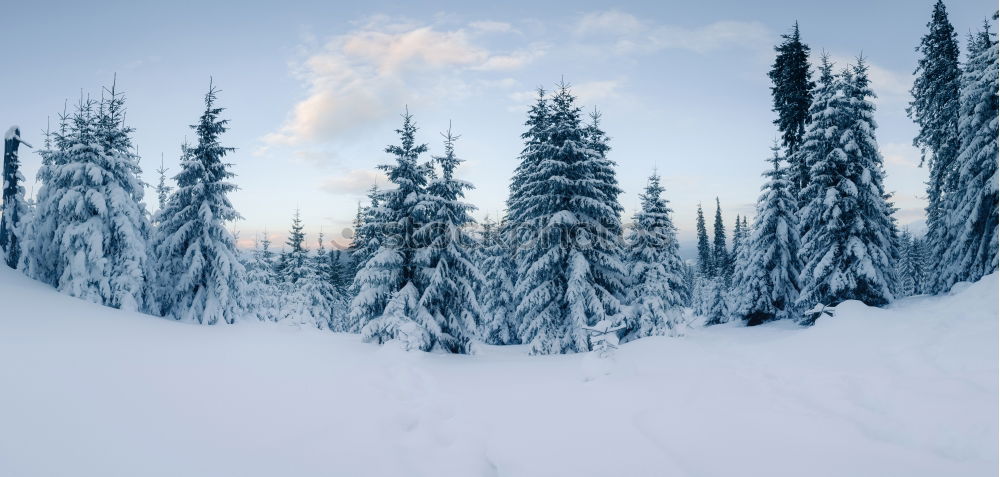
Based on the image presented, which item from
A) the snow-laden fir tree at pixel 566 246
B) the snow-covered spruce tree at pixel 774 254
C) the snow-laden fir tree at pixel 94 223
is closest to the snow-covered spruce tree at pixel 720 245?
the snow-covered spruce tree at pixel 774 254

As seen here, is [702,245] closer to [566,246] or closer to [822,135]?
[822,135]

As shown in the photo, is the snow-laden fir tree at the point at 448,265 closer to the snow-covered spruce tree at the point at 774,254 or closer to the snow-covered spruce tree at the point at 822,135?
the snow-covered spruce tree at the point at 822,135

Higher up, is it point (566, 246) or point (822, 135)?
point (822, 135)

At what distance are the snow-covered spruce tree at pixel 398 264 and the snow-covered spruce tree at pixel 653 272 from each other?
416 inches

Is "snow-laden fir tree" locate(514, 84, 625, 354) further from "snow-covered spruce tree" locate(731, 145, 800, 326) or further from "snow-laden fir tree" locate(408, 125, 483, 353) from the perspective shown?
"snow-covered spruce tree" locate(731, 145, 800, 326)

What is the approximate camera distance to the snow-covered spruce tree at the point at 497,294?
1234 inches

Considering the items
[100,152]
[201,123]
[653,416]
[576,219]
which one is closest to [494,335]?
[576,219]

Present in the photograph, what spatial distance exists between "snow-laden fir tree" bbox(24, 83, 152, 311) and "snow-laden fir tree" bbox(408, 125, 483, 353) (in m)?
14.0

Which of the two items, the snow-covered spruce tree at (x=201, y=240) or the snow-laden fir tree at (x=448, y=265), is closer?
the snow-laden fir tree at (x=448, y=265)

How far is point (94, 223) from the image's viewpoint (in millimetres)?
19562

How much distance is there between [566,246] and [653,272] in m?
7.03

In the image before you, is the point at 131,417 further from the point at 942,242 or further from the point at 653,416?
the point at 942,242

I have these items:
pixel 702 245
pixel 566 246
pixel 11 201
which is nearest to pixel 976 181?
pixel 566 246

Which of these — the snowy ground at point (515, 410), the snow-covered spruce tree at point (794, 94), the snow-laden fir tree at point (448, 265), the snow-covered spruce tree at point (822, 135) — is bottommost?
the snowy ground at point (515, 410)
